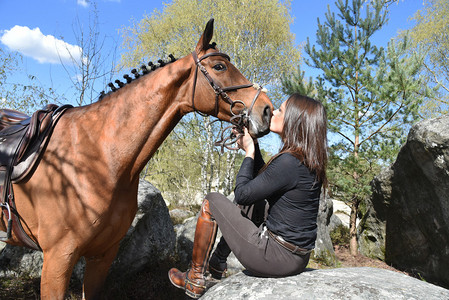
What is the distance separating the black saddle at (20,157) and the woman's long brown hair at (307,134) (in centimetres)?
183

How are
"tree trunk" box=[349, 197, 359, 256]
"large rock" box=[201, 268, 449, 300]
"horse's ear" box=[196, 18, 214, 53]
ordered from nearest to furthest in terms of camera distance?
"large rock" box=[201, 268, 449, 300], "horse's ear" box=[196, 18, 214, 53], "tree trunk" box=[349, 197, 359, 256]

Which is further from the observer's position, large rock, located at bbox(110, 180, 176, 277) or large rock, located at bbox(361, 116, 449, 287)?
large rock, located at bbox(361, 116, 449, 287)

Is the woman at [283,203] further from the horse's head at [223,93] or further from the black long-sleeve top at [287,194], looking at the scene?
the horse's head at [223,93]

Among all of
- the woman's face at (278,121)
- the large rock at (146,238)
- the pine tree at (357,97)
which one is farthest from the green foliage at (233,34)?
the woman's face at (278,121)

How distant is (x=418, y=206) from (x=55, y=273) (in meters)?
5.90

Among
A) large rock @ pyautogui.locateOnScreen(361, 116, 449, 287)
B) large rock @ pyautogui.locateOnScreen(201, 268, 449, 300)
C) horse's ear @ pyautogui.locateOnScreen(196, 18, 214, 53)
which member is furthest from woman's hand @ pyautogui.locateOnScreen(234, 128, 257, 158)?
large rock @ pyautogui.locateOnScreen(361, 116, 449, 287)

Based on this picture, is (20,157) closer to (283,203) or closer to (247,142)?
(247,142)

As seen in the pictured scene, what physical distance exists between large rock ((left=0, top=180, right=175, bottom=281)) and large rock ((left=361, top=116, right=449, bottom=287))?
14.1ft

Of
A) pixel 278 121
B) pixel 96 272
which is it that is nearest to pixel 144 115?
pixel 278 121

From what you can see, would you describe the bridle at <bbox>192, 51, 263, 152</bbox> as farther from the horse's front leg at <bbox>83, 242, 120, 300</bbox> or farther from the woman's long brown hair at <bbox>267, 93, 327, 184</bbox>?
the horse's front leg at <bbox>83, 242, 120, 300</bbox>

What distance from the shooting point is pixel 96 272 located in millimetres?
2576

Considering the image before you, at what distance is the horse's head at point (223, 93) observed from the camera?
2.30 m

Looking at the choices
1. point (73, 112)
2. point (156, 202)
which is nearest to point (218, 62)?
point (73, 112)

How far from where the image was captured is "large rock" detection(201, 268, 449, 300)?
5.82ft
